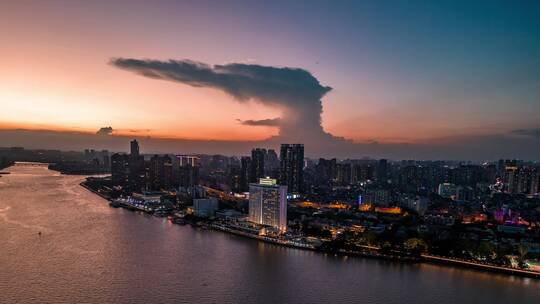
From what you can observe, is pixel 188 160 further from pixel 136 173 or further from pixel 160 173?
pixel 160 173

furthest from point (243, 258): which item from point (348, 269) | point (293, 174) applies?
point (293, 174)

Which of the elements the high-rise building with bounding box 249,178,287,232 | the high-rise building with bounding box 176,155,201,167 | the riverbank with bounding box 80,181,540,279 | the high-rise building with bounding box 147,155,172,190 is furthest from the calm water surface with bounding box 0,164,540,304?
the high-rise building with bounding box 176,155,201,167

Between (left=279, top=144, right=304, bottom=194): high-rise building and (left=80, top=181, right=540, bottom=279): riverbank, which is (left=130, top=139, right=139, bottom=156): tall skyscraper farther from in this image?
(left=80, top=181, right=540, bottom=279): riverbank

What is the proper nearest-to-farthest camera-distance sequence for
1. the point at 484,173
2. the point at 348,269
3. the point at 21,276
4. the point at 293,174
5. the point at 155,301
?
the point at 155,301
the point at 21,276
the point at 348,269
the point at 293,174
the point at 484,173

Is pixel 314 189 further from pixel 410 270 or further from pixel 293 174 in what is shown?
pixel 410 270

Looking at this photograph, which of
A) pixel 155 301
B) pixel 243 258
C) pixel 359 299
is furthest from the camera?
pixel 243 258

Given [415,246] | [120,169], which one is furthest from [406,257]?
[120,169]

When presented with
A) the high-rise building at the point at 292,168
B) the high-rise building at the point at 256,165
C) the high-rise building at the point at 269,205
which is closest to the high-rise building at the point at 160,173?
the high-rise building at the point at 256,165
